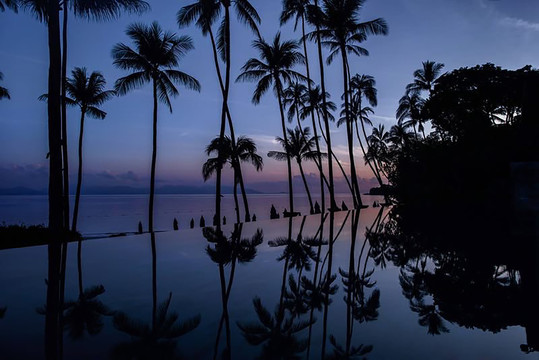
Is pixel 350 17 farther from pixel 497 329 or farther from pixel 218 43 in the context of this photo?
pixel 497 329

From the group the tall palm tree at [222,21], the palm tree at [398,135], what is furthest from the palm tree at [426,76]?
the tall palm tree at [222,21]

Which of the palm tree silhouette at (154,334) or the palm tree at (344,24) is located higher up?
the palm tree at (344,24)

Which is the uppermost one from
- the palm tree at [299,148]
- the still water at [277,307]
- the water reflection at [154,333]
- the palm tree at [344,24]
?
the palm tree at [344,24]

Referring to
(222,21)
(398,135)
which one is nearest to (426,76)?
(398,135)

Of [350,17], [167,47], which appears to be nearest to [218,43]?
[167,47]

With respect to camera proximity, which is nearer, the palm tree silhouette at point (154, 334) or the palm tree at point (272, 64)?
the palm tree silhouette at point (154, 334)

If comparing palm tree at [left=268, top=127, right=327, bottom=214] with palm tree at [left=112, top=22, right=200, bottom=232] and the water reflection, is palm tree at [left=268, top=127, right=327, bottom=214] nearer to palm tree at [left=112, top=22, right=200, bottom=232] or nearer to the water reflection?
palm tree at [left=112, top=22, right=200, bottom=232]

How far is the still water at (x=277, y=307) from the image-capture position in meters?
2.02

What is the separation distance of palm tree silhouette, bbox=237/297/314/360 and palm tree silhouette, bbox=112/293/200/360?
1.56 ft

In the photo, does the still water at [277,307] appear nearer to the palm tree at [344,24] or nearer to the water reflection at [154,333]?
the water reflection at [154,333]

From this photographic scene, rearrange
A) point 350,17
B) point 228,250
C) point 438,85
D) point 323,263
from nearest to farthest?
1. point 323,263
2. point 228,250
3. point 350,17
4. point 438,85

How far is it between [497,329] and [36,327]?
11.7 ft

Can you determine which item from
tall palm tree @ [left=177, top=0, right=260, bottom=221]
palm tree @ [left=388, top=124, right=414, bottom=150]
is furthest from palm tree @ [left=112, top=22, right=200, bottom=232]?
palm tree @ [left=388, top=124, right=414, bottom=150]

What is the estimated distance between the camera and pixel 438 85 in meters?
24.7
